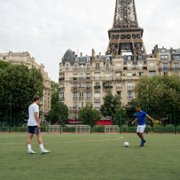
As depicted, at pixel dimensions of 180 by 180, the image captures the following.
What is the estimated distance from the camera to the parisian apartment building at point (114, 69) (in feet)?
313

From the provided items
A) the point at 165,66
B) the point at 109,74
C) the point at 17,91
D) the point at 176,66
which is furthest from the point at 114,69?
the point at 17,91

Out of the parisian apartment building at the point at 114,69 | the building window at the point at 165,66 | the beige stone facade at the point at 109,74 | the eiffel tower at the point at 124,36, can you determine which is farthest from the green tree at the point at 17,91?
the eiffel tower at the point at 124,36

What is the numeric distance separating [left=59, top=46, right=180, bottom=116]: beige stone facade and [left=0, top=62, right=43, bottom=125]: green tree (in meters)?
41.7

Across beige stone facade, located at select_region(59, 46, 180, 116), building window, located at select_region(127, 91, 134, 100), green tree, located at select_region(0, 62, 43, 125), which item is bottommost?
green tree, located at select_region(0, 62, 43, 125)

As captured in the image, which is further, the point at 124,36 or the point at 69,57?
the point at 69,57

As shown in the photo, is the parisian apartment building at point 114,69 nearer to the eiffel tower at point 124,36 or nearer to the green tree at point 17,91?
the eiffel tower at point 124,36

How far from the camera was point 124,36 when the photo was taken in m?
102

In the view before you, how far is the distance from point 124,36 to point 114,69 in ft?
38.7

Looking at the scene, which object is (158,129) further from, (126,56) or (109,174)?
(126,56)

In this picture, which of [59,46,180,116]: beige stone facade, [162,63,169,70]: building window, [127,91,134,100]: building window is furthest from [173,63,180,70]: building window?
[127,91,134,100]: building window

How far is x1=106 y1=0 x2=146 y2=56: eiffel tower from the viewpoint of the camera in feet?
333

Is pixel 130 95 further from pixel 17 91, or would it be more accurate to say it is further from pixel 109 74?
pixel 17 91

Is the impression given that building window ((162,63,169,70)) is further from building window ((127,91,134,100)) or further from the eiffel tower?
building window ((127,91,134,100))

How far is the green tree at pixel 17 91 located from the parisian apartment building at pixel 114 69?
3980 cm
